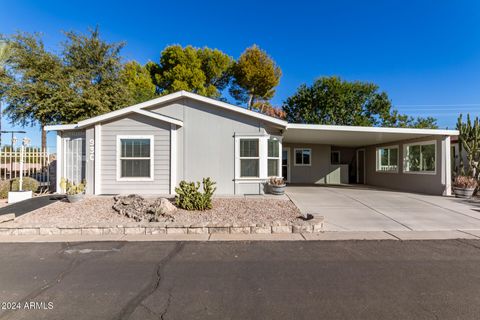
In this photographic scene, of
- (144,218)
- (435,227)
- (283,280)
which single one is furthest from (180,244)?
(435,227)

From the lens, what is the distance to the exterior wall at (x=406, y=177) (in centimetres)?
1095

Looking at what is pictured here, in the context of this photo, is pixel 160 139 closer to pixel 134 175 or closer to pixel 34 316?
pixel 134 175

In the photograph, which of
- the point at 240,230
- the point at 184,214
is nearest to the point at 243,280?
the point at 240,230

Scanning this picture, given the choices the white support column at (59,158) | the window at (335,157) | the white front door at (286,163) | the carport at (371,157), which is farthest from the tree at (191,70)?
the white support column at (59,158)

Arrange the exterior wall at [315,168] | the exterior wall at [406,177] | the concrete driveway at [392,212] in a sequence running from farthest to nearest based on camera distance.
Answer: the exterior wall at [315,168] < the exterior wall at [406,177] < the concrete driveway at [392,212]

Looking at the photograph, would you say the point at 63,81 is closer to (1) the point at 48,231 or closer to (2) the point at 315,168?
(1) the point at 48,231

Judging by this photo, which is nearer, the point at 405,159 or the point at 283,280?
the point at 283,280

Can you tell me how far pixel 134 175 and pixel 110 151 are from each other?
3.95 ft

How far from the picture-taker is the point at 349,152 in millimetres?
18359

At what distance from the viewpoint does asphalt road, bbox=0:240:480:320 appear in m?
2.93

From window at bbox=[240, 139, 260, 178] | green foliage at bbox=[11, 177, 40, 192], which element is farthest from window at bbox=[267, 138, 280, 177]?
green foliage at bbox=[11, 177, 40, 192]

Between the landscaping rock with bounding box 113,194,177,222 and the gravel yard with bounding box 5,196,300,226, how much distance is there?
151mm

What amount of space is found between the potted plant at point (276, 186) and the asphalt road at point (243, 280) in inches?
175

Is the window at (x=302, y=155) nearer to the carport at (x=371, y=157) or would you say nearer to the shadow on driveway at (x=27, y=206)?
the carport at (x=371, y=157)
